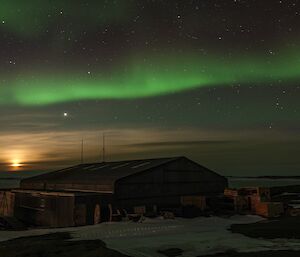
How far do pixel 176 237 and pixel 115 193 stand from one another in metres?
11.4

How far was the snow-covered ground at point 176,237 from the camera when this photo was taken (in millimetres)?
16031

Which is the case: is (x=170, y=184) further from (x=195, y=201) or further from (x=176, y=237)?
(x=176, y=237)

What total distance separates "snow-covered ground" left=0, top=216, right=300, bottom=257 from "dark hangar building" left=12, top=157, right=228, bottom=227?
3575 millimetres

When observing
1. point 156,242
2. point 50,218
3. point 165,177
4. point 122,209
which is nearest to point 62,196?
point 50,218

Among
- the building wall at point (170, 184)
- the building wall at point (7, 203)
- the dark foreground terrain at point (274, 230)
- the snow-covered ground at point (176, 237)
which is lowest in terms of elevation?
the snow-covered ground at point (176, 237)

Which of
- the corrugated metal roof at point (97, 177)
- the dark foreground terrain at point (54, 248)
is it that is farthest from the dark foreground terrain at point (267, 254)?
the corrugated metal roof at point (97, 177)

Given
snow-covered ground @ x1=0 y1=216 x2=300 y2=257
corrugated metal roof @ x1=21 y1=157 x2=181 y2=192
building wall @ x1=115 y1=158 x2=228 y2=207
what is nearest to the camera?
snow-covered ground @ x1=0 y1=216 x2=300 y2=257

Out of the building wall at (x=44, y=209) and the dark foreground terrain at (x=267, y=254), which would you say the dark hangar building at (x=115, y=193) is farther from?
the dark foreground terrain at (x=267, y=254)

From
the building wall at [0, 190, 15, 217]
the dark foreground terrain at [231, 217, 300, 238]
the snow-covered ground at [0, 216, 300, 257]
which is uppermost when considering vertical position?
the building wall at [0, 190, 15, 217]

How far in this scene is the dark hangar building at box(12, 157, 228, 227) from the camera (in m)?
28.4

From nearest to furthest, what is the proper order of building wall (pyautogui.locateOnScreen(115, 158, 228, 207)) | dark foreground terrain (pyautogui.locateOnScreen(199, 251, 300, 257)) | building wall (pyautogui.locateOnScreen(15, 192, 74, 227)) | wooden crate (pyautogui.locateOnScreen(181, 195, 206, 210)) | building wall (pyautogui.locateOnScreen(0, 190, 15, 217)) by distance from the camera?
1. dark foreground terrain (pyautogui.locateOnScreen(199, 251, 300, 257))
2. building wall (pyautogui.locateOnScreen(15, 192, 74, 227))
3. wooden crate (pyautogui.locateOnScreen(181, 195, 206, 210))
4. building wall (pyautogui.locateOnScreen(115, 158, 228, 207))
5. building wall (pyautogui.locateOnScreen(0, 190, 15, 217))

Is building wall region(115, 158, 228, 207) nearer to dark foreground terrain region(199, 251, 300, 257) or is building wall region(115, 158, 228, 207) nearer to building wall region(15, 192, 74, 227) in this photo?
building wall region(15, 192, 74, 227)

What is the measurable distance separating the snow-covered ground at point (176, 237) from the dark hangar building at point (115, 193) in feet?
11.7

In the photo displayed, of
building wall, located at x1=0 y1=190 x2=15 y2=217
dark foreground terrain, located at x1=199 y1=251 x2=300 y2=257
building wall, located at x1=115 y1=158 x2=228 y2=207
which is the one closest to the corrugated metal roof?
building wall, located at x1=115 y1=158 x2=228 y2=207
